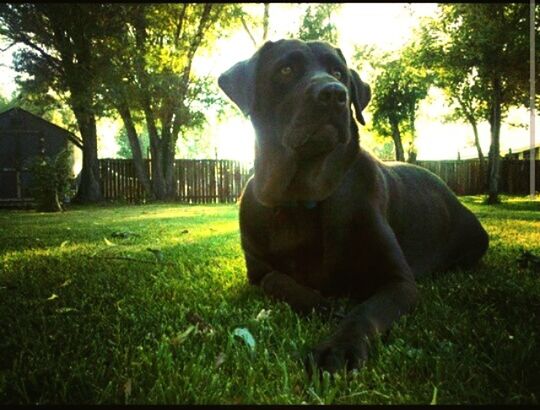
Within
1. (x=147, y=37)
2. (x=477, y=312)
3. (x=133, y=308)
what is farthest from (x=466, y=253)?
(x=147, y=37)

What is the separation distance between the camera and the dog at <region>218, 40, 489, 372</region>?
2584mm

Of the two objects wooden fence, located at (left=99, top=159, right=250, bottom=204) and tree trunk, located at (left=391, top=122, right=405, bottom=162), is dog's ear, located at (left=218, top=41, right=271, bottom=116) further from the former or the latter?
tree trunk, located at (left=391, top=122, right=405, bottom=162)

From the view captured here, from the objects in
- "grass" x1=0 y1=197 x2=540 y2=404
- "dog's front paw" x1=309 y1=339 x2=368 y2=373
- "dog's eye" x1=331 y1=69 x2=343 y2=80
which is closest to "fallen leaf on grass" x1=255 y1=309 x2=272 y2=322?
"grass" x1=0 y1=197 x2=540 y2=404

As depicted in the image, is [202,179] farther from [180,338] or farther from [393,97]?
[180,338]

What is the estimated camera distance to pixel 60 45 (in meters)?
17.6

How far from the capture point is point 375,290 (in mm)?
2529

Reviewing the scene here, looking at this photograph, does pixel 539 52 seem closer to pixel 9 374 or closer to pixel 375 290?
pixel 375 290

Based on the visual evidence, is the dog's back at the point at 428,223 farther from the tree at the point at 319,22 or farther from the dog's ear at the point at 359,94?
the tree at the point at 319,22

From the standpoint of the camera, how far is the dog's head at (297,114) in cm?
264

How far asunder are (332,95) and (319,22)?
24.9 m

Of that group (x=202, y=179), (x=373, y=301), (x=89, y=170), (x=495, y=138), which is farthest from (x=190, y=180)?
(x=373, y=301)

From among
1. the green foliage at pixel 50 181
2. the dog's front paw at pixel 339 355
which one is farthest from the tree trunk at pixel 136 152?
the dog's front paw at pixel 339 355

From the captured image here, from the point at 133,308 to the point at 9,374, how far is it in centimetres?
95

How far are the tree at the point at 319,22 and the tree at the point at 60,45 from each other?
1184 centimetres
